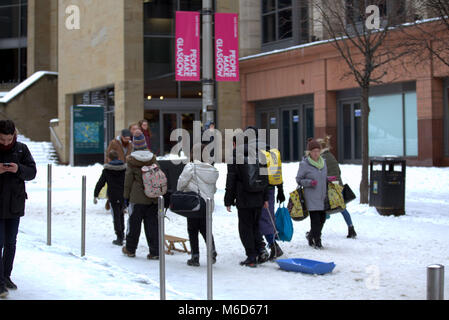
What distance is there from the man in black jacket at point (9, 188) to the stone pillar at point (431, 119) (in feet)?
66.1

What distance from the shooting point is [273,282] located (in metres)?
7.65

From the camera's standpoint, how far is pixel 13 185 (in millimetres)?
6777

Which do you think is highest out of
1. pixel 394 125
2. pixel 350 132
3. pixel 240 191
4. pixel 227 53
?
pixel 227 53

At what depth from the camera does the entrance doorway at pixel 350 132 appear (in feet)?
93.6

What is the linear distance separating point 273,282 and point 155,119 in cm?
2508

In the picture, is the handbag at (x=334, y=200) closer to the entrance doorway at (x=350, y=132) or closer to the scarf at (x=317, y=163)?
the scarf at (x=317, y=163)

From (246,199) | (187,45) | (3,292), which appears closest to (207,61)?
(187,45)

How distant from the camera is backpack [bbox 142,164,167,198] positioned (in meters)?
9.18

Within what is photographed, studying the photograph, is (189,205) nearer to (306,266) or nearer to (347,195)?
(306,266)

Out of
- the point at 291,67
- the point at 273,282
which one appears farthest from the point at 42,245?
the point at 291,67

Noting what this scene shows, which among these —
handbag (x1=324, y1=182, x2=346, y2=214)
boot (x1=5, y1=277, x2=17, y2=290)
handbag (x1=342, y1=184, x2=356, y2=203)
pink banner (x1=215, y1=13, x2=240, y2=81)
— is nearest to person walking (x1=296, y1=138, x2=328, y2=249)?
handbag (x1=324, y1=182, x2=346, y2=214)

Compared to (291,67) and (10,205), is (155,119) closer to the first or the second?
(291,67)

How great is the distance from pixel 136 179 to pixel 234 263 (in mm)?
1929

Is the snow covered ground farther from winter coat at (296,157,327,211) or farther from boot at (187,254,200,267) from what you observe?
winter coat at (296,157,327,211)
